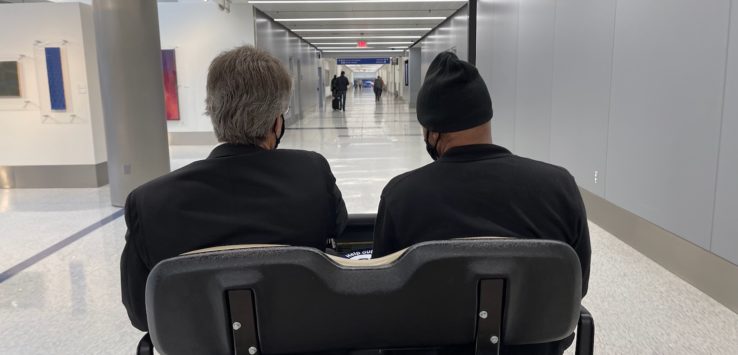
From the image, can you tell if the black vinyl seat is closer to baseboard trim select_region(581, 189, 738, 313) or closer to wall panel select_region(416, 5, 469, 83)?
baseboard trim select_region(581, 189, 738, 313)

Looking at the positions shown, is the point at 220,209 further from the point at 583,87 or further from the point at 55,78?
the point at 55,78

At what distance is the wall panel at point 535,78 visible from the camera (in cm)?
589

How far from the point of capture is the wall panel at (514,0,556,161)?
5891mm

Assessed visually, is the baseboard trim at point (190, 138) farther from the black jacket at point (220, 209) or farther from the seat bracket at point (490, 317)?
the seat bracket at point (490, 317)

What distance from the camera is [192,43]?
34.7 feet

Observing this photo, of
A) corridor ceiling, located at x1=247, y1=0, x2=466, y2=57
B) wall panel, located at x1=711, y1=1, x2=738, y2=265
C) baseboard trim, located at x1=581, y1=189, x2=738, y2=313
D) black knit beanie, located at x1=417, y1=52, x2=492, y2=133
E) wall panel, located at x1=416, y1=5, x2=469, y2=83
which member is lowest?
baseboard trim, located at x1=581, y1=189, x2=738, y2=313

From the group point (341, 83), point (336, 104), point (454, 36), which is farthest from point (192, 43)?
point (336, 104)

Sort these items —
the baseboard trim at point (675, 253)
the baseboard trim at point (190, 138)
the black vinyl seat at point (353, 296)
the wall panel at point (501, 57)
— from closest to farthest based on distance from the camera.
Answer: the black vinyl seat at point (353, 296) < the baseboard trim at point (675, 253) < the wall panel at point (501, 57) < the baseboard trim at point (190, 138)

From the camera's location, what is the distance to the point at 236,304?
97cm

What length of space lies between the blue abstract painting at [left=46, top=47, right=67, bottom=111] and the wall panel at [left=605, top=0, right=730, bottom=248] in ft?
19.8

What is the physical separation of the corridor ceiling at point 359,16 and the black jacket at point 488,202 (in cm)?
1003

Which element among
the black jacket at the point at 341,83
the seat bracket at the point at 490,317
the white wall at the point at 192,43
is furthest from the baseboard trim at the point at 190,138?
the black jacket at the point at 341,83

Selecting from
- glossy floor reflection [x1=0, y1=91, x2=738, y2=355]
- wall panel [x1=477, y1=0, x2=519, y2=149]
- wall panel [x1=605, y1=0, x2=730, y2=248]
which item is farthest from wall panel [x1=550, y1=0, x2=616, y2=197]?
wall panel [x1=477, y1=0, x2=519, y2=149]

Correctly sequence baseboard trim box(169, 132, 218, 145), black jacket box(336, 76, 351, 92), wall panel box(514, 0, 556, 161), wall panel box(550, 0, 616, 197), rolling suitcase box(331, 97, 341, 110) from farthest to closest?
1. rolling suitcase box(331, 97, 341, 110)
2. black jacket box(336, 76, 351, 92)
3. baseboard trim box(169, 132, 218, 145)
4. wall panel box(514, 0, 556, 161)
5. wall panel box(550, 0, 616, 197)
